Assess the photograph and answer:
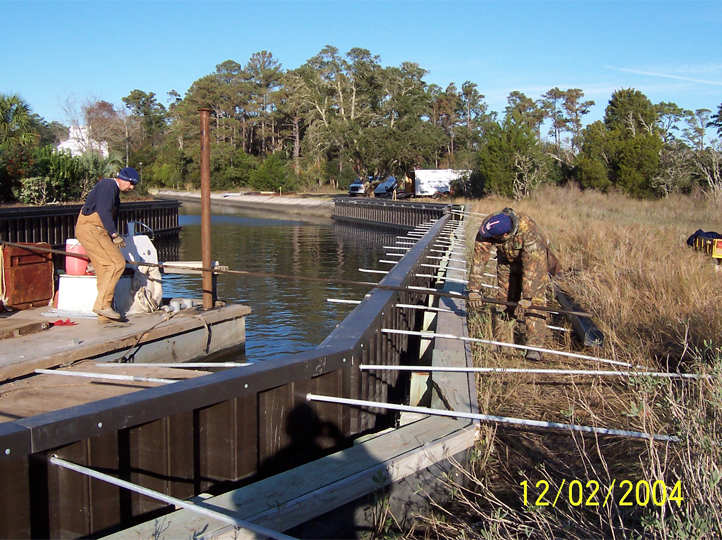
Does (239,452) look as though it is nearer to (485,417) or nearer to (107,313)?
(485,417)

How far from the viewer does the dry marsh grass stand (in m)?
3.11

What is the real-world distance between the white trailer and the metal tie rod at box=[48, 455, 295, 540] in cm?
5112

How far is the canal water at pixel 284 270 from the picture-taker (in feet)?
43.3

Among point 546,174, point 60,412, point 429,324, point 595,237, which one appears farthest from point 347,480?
point 546,174

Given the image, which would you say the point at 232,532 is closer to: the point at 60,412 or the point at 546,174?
the point at 60,412

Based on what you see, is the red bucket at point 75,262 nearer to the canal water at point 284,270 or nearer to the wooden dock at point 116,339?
the wooden dock at point 116,339

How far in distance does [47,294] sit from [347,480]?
24.5 ft

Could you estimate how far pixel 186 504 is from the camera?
9.96ft

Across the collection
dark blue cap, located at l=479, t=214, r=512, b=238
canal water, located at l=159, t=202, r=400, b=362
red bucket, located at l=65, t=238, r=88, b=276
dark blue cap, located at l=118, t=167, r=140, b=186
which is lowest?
canal water, located at l=159, t=202, r=400, b=362

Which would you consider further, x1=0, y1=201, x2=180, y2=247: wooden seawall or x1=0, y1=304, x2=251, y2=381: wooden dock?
x1=0, y1=201, x2=180, y2=247: wooden seawall

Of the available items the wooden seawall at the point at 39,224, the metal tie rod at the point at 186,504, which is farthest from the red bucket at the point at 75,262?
the wooden seawall at the point at 39,224

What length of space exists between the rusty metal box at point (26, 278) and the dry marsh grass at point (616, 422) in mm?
5927

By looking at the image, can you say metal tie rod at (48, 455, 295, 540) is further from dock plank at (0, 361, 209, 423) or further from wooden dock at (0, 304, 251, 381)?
wooden dock at (0, 304, 251, 381)
